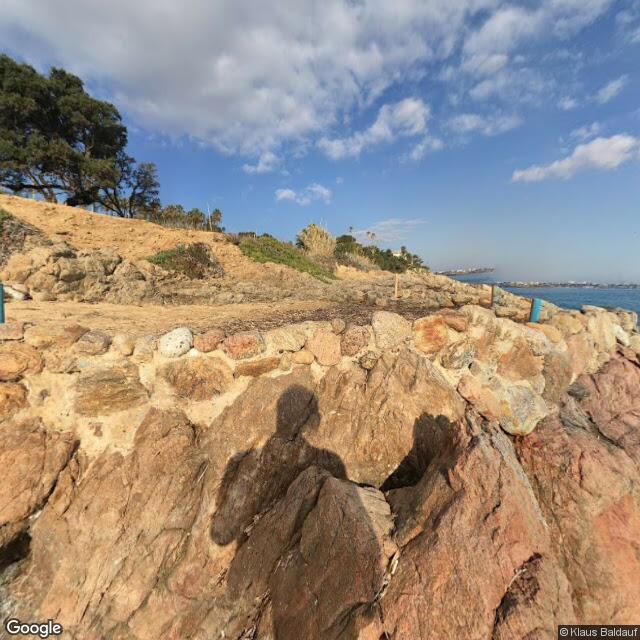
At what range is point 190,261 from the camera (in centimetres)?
1176

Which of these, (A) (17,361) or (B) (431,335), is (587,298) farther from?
(A) (17,361)

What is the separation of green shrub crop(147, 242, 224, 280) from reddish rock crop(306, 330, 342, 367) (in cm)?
833

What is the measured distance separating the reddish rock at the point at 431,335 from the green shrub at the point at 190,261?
9.19 m

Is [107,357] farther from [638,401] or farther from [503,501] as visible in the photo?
[638,401]

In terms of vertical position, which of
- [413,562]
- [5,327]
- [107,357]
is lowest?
[413,562]

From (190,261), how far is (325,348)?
9.21 meters

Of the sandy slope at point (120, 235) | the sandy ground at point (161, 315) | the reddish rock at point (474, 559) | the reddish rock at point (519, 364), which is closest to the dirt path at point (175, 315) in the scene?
the sandy ground at point (161, 315)

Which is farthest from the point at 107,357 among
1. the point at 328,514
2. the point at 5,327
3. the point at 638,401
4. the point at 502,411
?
the point at 638,401

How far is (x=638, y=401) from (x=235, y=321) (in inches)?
269

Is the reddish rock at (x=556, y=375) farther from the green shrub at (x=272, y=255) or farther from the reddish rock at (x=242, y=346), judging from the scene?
the green shrub at (x=272, y=255)

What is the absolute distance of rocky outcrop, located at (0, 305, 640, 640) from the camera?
2479 millimetres

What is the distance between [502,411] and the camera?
424 cm

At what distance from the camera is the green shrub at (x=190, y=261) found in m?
11.3

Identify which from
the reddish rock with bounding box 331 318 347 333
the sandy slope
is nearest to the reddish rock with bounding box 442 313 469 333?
the reddish rock with bounding box 331 318 347 333
